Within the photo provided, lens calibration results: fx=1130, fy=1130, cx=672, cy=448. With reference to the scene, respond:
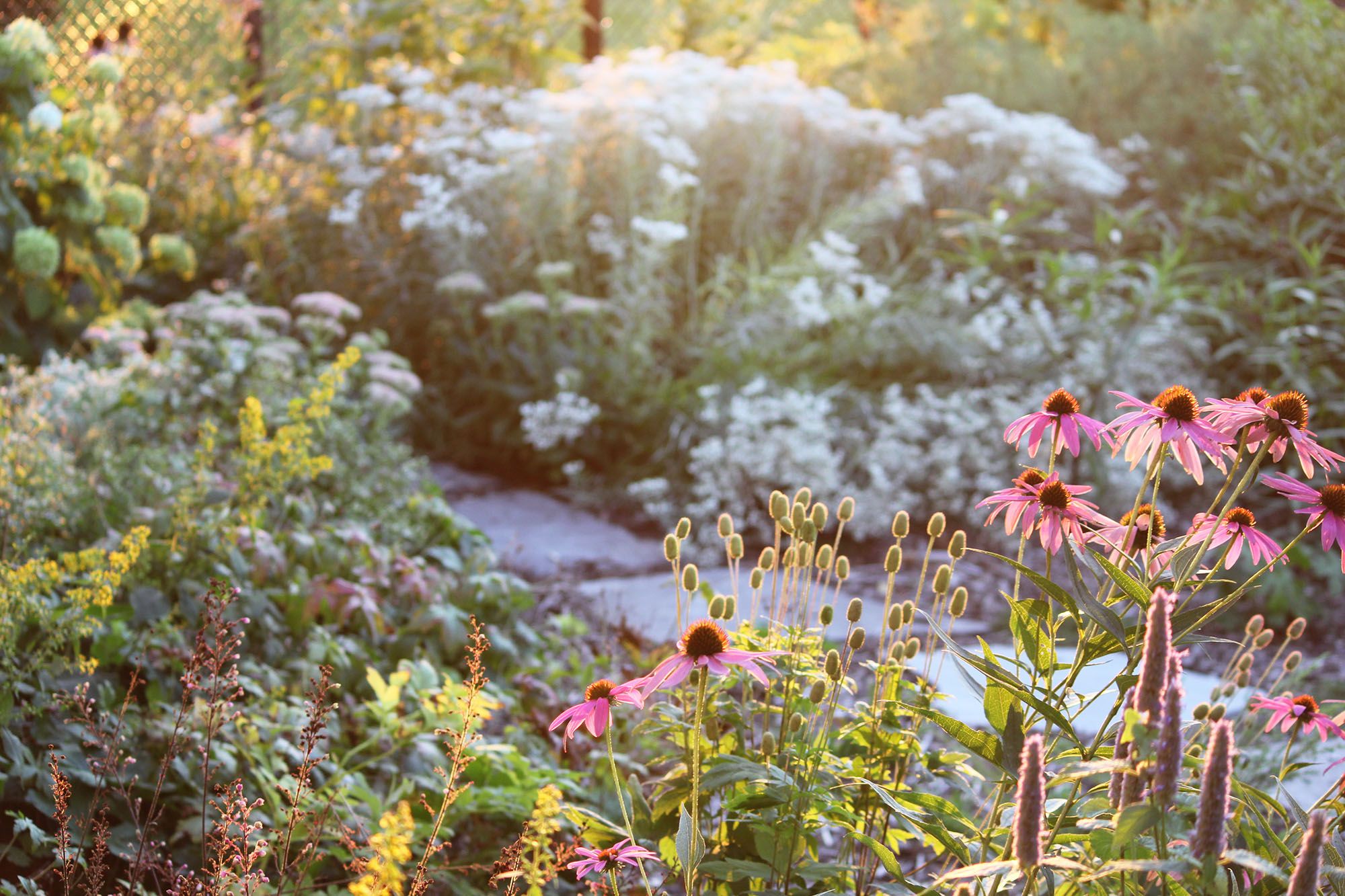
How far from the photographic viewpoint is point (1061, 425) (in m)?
1.14

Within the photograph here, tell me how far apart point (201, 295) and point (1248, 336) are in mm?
3614

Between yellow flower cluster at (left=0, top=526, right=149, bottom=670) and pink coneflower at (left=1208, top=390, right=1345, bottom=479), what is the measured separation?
1.39m

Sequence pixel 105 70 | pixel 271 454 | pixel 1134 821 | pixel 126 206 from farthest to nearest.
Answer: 1. pixel 126 206
2. pixel 105 70
3. pixel 271 454
4. pixel 1134 821

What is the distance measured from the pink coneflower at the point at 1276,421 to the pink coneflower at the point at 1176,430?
21mm

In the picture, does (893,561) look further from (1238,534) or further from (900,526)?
(1238,534)

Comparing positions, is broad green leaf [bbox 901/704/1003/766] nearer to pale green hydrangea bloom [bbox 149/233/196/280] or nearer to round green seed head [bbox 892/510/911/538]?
round green seed head [bbox 892/510/911/538]

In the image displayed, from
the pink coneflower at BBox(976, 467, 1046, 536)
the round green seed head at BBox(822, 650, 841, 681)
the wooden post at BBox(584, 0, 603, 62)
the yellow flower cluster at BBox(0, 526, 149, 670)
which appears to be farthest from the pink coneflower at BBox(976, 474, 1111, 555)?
the wooden post at BBox(584, 0, 603, 62)

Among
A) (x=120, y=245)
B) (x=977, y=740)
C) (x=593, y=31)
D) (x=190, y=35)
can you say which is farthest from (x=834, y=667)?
(x=190, y=35)

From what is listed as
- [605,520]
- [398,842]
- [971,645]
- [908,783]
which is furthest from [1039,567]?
[398,842]

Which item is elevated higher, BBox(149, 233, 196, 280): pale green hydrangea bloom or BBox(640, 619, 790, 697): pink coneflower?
BBox(640, 619, 790, 697): pink coneflower

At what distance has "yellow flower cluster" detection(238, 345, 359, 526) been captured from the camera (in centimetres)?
212

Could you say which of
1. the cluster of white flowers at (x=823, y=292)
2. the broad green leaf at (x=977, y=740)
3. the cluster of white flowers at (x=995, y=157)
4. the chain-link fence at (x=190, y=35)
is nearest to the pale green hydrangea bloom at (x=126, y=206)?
the chain-link fence at (x=190, y=35)

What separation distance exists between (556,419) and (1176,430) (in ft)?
9.60

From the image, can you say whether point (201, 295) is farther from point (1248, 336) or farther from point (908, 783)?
point (1248, 336)
